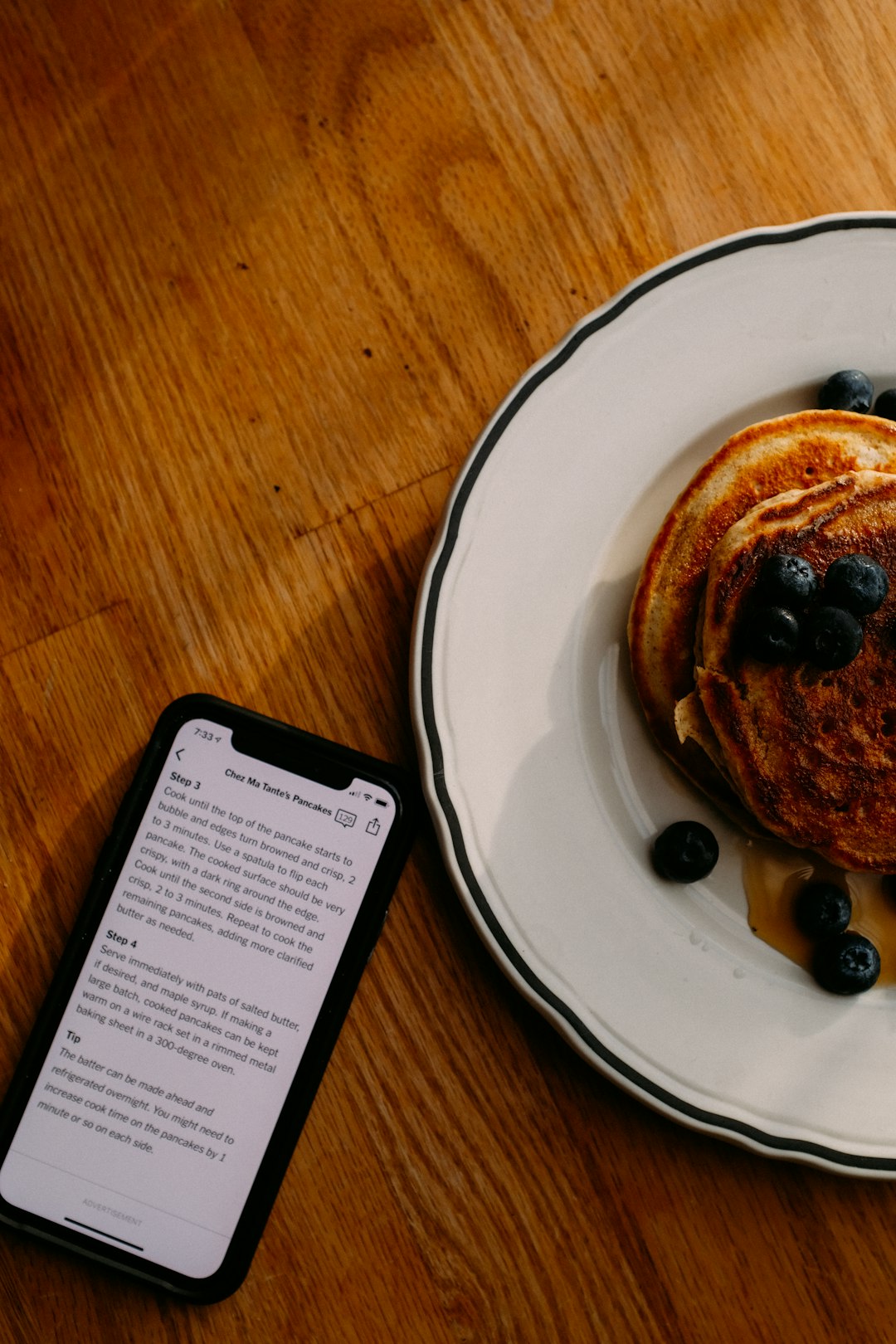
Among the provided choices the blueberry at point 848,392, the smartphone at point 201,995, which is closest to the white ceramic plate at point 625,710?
the blueberry at point 848,392

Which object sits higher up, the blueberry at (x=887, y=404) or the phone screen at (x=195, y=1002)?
the blueberry at (x=887, y=404)

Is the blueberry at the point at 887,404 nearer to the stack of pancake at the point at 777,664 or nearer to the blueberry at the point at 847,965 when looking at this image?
the stack of pancake at the point at 777,664

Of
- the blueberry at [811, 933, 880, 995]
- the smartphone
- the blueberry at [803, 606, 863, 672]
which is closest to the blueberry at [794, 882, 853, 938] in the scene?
the blueberry at [811, 933, 880, 995]

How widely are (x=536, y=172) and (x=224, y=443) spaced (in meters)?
0.41

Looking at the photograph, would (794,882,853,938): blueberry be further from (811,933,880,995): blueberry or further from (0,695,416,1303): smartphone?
(0,695,416,1303): smartphone

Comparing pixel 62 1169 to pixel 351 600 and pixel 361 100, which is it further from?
pixel 361 100

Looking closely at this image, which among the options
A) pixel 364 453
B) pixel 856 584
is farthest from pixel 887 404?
pixel 364 453

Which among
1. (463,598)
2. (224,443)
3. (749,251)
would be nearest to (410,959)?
(463,598)

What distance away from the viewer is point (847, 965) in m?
0.88

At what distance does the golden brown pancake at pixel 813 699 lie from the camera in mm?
871

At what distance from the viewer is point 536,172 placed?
3.27 feet

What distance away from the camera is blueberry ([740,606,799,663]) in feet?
2.75

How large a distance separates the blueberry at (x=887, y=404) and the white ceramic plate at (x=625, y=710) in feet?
0.07

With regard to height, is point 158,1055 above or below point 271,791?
below
